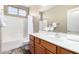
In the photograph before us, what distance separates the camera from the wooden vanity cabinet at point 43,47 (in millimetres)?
1023

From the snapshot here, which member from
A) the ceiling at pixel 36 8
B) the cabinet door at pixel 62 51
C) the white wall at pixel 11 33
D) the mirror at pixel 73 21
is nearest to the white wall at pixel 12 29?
the white wall at pixel 11 33

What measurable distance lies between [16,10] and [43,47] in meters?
0.63

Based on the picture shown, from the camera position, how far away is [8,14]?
3.66 ft

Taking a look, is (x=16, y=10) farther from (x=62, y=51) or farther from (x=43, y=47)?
(x=62, y=51)

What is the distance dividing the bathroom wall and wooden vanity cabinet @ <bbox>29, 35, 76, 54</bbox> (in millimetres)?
263

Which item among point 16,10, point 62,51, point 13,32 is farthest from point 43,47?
point 16,10

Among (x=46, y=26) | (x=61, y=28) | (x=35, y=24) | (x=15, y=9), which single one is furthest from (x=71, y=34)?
(x=15, y=9)

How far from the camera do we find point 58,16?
1268 mm

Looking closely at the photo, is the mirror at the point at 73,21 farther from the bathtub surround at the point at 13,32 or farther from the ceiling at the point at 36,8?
the bathtub surround at the point at 13,32

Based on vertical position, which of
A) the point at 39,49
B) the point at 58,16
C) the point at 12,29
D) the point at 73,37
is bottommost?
the point at 39,49

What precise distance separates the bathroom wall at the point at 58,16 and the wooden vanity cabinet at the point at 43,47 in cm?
26

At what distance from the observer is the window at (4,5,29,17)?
1107 mm
